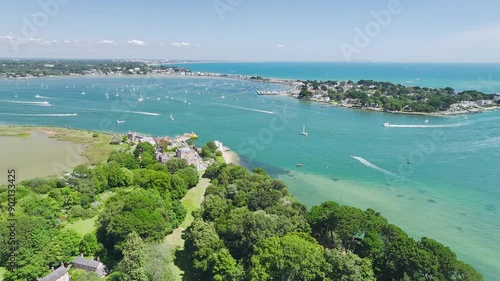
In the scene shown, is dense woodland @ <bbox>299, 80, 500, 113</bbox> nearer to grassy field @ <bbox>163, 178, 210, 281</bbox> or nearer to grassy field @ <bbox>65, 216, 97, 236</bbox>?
grassy field @ <bbox>163, 178, 210, 281</bbox>

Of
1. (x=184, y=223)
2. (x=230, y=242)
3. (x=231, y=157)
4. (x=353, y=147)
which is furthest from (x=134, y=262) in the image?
(x=353, y=147)

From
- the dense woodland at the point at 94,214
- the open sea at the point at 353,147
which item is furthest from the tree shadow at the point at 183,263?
the open sea at the point at 353,147

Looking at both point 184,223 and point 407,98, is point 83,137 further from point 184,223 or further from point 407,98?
point 407,98

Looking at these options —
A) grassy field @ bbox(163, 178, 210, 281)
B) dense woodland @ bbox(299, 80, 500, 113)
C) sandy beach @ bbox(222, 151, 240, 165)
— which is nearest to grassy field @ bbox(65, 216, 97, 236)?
Result: grassy field @ bbox(163, 178, 210, 281)

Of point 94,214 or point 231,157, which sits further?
point 231,157

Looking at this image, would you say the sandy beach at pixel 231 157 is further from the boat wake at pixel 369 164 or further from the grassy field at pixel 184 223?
the boat wake at pixel 369 164

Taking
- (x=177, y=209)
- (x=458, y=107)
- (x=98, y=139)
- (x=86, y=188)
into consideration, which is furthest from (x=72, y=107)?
(x=458, y=107)
